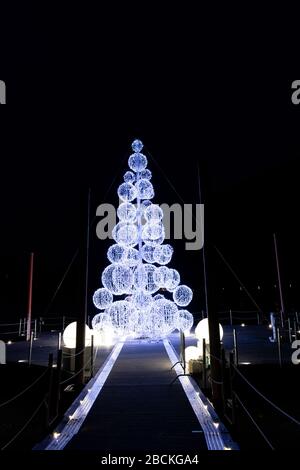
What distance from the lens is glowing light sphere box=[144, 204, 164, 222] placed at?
12.1m

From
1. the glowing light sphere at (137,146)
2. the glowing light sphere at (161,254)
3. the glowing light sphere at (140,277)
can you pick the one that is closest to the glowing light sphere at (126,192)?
the glowing light sphere at (137,146)

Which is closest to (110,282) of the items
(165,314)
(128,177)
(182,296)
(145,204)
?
(165,314)

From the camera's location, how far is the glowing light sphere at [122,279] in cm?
1144

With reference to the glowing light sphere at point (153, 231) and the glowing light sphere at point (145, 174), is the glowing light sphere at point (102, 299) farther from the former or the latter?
the glowing light sphere at point (145, 174)

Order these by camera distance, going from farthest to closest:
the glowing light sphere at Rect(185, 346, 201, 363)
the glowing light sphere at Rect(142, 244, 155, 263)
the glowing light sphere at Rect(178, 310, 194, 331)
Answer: the glowing light sphere at Rect(142, 244, 155, 263)
the glowing light sphere at Rect(178, 310, 194, 331)
the glowing light sphere at Rect(185, 346, 201, 363)

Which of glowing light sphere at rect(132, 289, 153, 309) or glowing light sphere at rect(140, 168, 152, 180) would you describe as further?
glowing light sphere at rect(140, 168, 152, 180)

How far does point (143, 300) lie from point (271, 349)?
3.99 metres

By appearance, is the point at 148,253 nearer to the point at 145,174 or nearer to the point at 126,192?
the point at 126,192

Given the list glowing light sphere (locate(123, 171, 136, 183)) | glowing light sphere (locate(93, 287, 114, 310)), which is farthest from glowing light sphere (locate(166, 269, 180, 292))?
glowing light sphere (locate(123, 171, 136, 183))

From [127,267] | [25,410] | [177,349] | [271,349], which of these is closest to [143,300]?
[127,267]

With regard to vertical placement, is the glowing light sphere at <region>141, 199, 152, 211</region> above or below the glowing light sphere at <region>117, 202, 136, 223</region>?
above

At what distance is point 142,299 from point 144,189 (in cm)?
367

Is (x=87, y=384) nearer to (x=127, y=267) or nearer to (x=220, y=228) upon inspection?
(x=127, y=267)

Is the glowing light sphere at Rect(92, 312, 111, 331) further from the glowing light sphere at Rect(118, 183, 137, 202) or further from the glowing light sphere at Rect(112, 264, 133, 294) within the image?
the glowing light sphere at Rect(118, 183, 137, 202)
